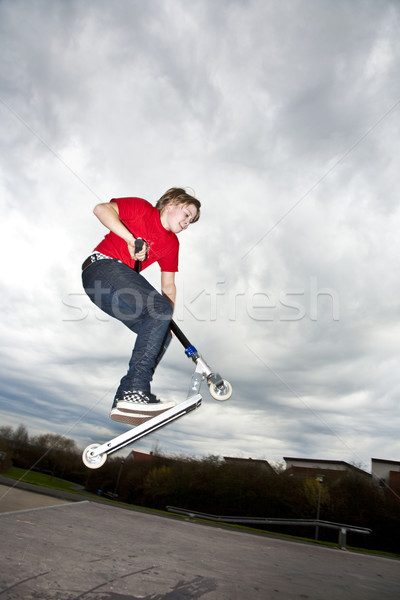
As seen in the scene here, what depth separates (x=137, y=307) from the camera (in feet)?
9.98

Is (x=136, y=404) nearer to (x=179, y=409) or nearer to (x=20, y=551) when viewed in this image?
(x=179, y=409)

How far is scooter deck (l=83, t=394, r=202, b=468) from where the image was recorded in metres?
2.94

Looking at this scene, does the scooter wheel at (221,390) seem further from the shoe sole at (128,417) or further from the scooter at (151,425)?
the shoe sole at (128,417)

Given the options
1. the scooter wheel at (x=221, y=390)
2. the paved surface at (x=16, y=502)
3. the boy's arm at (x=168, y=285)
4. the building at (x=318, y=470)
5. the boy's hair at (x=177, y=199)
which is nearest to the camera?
the scooter wheel at (x=221, y=390)

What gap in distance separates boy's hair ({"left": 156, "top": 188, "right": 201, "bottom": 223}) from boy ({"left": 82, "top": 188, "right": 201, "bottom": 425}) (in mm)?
44

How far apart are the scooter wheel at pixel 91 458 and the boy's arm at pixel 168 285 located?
5.51ft

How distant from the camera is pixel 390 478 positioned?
1272 inches

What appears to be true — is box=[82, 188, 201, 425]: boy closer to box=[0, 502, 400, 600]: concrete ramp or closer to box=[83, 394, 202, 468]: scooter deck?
box=[83, 394, 202, 468]: scooter deck

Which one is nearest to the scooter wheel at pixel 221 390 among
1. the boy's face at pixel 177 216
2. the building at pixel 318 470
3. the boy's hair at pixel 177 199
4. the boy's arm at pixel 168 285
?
the boy's arm at pixel 168 285

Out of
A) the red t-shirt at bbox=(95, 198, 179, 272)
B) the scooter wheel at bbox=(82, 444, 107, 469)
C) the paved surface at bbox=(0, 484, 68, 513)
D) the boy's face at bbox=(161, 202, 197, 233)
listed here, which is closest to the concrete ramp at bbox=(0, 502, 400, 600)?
the scooter wheel at bbox=(82, 444, 107, 469)

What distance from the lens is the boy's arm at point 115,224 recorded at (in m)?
2.97

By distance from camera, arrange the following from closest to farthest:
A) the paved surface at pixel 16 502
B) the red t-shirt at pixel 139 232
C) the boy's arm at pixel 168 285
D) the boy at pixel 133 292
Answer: the boy at pixel 133 292 → the red t-shirt at pixel 139 232 → the paved surface at pixel 16 502 → the boy's arm at pixel 168 285

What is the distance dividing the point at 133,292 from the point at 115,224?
1.96 ft

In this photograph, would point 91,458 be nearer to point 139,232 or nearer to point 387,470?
point 139,232
